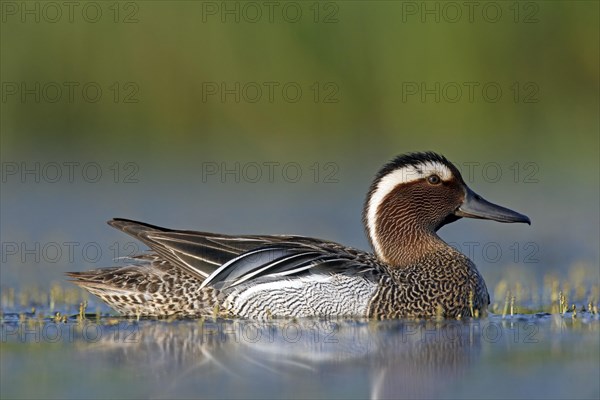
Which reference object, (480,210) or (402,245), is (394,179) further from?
(480,210)

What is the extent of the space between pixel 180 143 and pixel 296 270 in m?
7.31

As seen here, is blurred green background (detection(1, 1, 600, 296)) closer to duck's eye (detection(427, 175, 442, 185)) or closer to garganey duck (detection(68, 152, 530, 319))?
duck's eye (detection(427, 175, 442, 185))

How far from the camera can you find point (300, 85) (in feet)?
51.9

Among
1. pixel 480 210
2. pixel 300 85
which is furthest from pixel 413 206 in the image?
pixel 300 85

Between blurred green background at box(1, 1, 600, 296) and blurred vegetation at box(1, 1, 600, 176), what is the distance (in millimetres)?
18

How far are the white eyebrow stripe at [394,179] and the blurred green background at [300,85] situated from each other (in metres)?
4.93

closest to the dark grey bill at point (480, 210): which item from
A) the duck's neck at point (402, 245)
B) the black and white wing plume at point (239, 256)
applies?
the duck's neck at point (402, 245)

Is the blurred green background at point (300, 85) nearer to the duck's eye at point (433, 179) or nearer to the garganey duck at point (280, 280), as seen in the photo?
the duck's eye at point (433, 179)

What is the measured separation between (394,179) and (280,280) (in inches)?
45.4

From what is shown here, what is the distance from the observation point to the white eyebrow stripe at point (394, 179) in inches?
368

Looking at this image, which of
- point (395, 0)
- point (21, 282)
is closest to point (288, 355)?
point (21, 282)

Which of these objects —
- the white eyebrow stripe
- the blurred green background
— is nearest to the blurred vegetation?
the blurred green background

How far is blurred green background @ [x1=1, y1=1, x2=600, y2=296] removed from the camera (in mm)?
15297

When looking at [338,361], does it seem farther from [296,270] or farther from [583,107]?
[583,107]
